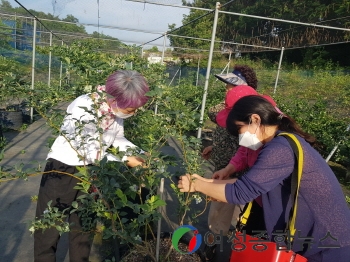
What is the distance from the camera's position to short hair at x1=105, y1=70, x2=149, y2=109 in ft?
5.41

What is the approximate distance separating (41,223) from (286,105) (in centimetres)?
633

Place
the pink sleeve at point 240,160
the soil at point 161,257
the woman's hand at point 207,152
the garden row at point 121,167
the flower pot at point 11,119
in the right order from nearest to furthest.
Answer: the garden row at point 121,167 < the soil at point 161,257 < the pink sleeve at point 240,160 < the woman's hand at point 207,152 < the flower pot at point 11,119

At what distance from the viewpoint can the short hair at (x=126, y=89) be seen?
1648 mm

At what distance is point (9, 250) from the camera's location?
2613 mm

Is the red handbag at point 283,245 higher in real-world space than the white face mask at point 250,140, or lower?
lower

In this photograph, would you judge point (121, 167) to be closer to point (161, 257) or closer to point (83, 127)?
point (83, 127)

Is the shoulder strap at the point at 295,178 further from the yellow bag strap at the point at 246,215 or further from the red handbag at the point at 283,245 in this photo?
the yellow bag strap at the point at 246,215

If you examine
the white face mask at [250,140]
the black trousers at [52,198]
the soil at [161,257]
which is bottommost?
the soil at [161,257]

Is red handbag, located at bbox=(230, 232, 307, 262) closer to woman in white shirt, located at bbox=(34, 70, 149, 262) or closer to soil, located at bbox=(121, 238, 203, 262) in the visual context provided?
soil, located at bbox=(121, 238, 203, 262)

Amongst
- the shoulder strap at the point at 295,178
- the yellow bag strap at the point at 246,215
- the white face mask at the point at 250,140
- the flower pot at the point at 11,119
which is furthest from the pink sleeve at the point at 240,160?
the flower pot at the point at 11,119

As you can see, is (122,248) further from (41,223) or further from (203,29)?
(203,29)

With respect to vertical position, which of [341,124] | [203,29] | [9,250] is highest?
[203,29]

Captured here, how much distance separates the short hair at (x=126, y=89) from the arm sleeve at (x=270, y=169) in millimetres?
682

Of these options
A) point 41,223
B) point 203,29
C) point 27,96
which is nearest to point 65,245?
point 41,223
